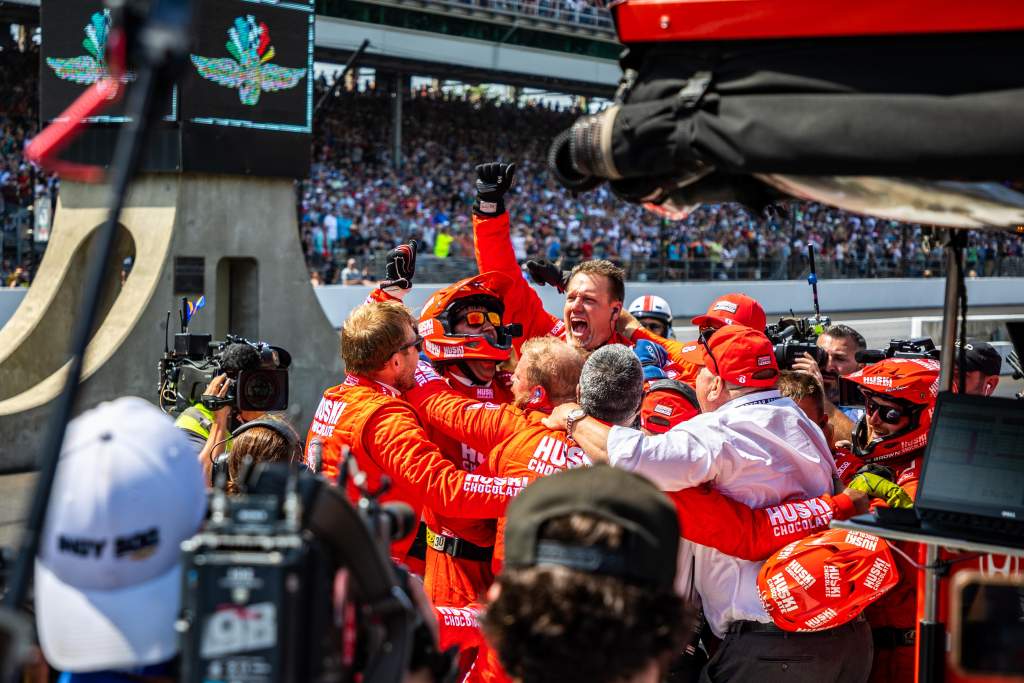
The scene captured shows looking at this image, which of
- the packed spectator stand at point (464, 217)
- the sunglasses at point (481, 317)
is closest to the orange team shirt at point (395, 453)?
the sunglasses at point (481, 317)

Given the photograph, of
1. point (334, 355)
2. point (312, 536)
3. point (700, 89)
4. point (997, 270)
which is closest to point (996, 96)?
point (700, 89)

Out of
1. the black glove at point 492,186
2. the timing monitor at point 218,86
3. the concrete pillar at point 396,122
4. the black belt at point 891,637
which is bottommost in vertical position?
the black belt at point 891,637

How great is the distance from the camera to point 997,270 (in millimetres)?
29359

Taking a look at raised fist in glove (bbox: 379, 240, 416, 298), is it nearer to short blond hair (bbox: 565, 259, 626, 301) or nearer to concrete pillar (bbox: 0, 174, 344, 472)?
short blond hair (bbox: 565, 259, 626, 301)

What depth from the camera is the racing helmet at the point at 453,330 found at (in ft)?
16.1

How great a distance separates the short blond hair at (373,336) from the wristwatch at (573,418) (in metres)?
0.80

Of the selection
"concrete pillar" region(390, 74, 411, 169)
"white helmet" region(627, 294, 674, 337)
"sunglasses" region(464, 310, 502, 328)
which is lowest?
"white helmet" region(627, 294, 674, 337)

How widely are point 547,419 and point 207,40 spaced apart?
9.77 meters

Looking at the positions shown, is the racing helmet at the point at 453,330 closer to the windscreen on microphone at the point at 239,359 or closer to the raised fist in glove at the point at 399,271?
the raised fist in glove at the point at 399,271

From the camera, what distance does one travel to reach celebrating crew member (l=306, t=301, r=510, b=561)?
401 centimetres

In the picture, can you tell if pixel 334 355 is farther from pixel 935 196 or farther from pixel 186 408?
pixel 935 196

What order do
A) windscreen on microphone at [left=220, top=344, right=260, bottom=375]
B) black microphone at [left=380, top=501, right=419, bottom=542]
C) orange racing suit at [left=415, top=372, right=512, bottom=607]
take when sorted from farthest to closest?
windscreen on microphone at [left=220, top=344, right=260, bottom=375] < orange racing suit at [left=415, top=372, right=512, bottom=607] < black microphone at [left=380, top=501, right=419, bottom=542]

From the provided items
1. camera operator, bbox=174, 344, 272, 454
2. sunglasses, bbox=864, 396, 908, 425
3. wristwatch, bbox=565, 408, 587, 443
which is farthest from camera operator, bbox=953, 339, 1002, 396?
camera operator, bbox=174, 344, 272, 454

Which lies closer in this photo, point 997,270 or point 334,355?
point 334,355
